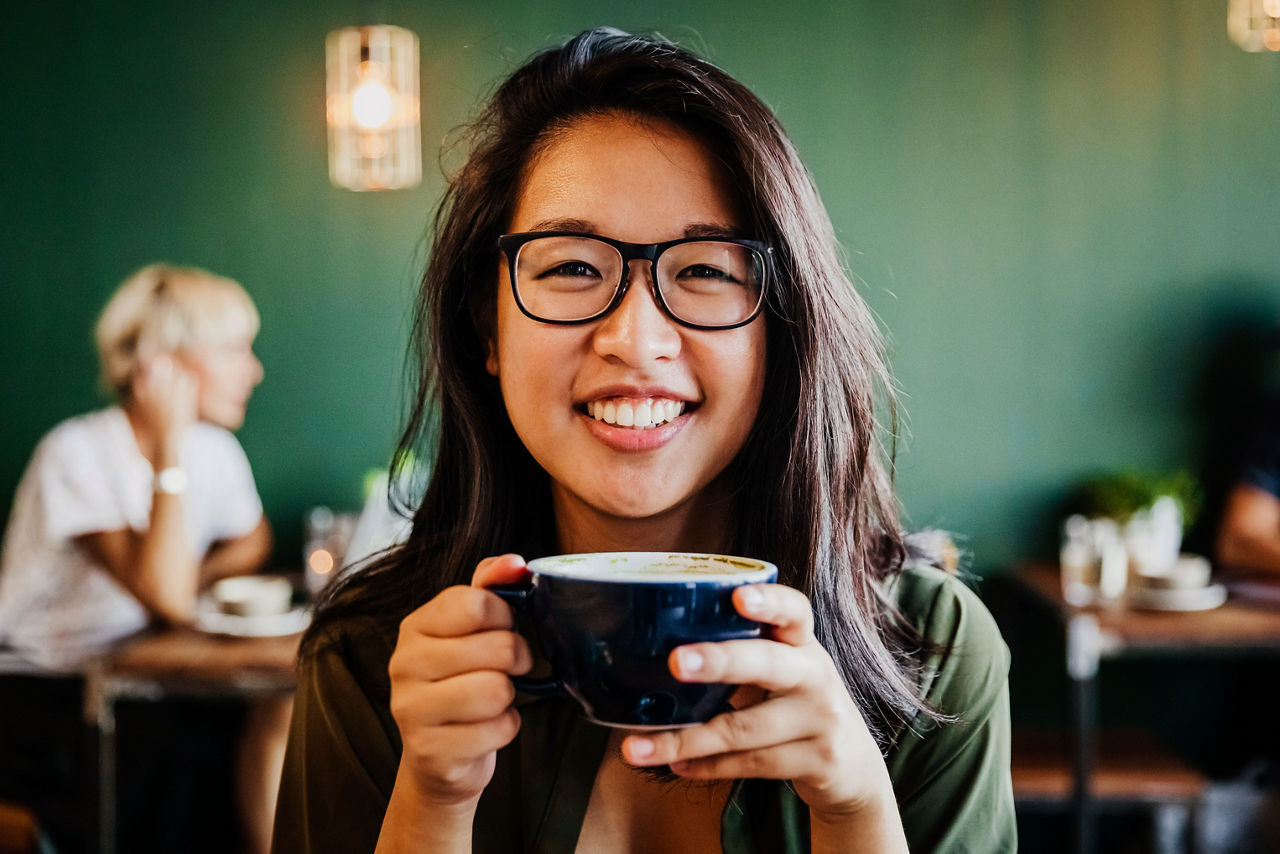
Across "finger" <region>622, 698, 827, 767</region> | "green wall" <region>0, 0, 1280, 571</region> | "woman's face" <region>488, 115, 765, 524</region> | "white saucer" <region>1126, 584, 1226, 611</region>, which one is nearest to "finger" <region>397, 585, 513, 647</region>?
"finger" <region>622, 698, 827, 767</region>

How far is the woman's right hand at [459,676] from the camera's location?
0.71 m

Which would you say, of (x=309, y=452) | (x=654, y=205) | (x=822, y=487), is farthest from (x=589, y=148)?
(x=309, y=452)

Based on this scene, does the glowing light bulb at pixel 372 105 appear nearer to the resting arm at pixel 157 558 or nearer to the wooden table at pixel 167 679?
the resting arm at pixel 157 558

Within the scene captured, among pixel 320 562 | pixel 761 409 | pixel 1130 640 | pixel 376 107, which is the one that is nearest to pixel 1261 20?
pixel 1130 640

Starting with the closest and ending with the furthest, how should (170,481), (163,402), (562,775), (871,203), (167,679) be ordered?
(562,775) < (167,679) < (170,481) < (163,402) < (871,203)

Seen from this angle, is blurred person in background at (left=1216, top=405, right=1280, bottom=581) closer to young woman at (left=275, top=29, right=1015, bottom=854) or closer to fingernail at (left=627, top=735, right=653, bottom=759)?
young woman at (left=275, top=29, right=1015, bottom=854)

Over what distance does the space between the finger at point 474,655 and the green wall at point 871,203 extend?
10.1ft

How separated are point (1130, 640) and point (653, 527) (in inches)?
81.6

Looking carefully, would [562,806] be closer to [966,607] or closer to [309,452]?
[966,607]

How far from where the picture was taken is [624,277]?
0.94 meters

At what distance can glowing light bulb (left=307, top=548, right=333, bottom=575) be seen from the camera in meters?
3.07

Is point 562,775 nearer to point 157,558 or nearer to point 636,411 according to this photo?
point 636,411

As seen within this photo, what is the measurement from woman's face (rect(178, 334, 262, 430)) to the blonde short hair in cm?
3

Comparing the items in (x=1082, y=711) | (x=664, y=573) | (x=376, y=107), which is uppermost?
(x=376, y=107)
